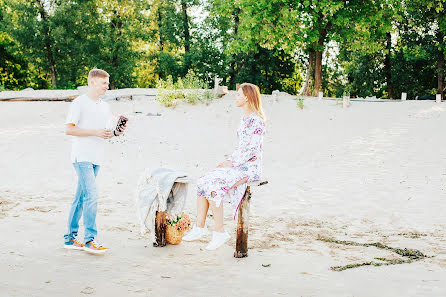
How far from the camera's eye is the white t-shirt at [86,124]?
4.91m

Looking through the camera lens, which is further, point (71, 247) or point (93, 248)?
point (71, 247)

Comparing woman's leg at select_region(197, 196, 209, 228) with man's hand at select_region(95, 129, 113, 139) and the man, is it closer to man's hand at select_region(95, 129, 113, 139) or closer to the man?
the man

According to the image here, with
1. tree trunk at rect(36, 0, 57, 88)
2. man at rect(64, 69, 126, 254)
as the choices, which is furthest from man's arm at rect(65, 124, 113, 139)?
tree trunk at rect(36, 0, 57, 88)

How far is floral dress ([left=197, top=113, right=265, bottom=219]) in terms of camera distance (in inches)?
202

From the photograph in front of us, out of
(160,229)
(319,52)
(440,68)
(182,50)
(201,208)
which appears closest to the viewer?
(201,208)

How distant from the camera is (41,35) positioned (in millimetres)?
31453

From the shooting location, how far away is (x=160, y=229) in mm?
5445

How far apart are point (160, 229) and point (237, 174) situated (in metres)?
1.08

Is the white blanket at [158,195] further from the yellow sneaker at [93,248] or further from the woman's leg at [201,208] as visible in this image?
the yellow sneaker at [93,248]

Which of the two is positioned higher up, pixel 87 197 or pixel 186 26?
pixel 186 26

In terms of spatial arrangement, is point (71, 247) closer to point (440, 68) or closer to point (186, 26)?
point (440, 68)

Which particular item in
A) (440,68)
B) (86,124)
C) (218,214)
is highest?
(440,68)

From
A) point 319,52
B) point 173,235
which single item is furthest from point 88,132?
point 319,52

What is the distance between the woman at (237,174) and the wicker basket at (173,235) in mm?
257
